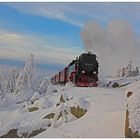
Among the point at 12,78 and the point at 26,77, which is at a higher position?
the point at 12,78

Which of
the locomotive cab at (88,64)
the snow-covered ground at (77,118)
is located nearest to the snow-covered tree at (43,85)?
the locomotive cab at (88,64)

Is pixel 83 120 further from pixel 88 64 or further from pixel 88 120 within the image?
pixel 88 64

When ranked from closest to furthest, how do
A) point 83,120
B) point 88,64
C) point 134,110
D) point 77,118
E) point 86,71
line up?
point 134,110 → point 83,120 → point 77,118 → point 86,71 → point 88,64

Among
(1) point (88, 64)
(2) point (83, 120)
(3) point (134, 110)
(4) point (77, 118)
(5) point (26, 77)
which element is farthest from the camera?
(5) point (26, 77)

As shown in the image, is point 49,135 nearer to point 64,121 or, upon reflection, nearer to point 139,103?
point 64,121

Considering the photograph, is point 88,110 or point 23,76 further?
point 23,76

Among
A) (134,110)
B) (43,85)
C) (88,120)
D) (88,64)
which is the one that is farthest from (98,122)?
(43,85)

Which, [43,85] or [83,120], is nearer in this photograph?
[83,120]

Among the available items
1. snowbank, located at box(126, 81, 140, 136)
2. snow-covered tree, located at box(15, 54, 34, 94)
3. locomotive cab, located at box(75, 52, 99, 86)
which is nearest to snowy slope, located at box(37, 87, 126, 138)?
snowbank, located at box(126, 81, 140, 136)

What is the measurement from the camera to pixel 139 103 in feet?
42.3

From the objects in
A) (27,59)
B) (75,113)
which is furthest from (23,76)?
(75,113)

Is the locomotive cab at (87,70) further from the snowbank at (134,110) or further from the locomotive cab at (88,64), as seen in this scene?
the snowbank at (134,110)

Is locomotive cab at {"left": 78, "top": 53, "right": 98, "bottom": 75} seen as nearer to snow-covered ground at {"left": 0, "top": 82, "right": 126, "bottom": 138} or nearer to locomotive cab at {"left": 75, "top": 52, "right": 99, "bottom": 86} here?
locomotive cab at {"left": 75, "top": 52, "right": 99, "bottom": 86}

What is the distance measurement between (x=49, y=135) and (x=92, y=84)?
53.4 ft
